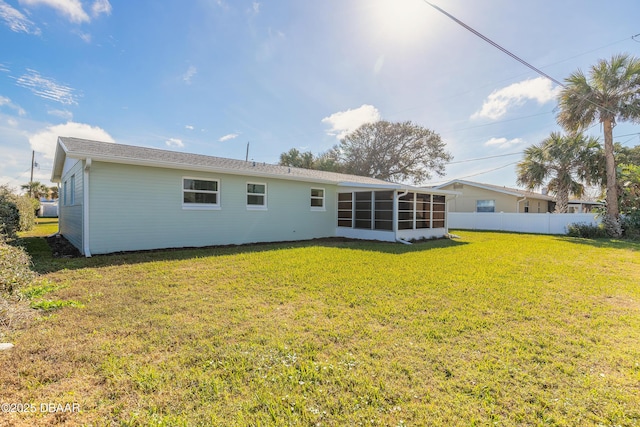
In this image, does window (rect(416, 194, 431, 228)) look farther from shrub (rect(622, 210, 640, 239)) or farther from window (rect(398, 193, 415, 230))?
shrub (rect(622, 210, 640, 239))

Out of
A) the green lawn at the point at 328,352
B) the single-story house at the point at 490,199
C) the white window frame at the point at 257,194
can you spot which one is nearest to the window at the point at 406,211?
the white window frame at the point at 257,194

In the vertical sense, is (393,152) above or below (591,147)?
above

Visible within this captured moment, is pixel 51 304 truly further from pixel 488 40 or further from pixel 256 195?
pixel 488 40

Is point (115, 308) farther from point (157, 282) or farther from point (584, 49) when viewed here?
point (584, 49)

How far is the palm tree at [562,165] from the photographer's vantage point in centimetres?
1811

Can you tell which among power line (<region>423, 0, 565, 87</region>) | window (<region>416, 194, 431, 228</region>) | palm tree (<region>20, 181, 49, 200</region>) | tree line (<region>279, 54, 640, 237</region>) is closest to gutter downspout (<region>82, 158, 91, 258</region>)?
power line (<region>423, 0, 565, 87</region>)

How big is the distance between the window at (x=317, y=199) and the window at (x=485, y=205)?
1572 cm

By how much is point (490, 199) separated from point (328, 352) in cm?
2338

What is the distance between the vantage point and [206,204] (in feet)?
31.4

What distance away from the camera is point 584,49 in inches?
370

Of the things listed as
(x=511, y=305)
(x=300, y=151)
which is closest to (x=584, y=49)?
(x=511, y=305)

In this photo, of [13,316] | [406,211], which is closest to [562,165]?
[406,211]

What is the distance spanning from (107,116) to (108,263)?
963 cm

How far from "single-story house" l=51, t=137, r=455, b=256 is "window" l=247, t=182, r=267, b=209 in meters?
0.04
